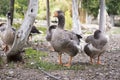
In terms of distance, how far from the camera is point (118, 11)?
32625 mm

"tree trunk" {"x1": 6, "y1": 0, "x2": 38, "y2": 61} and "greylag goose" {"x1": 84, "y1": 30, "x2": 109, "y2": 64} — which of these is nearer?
"tree trunk" {"x1": 6, "y1": 0, "x2": 38, "y2": 61}

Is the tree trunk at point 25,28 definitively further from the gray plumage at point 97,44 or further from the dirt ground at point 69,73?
the gray plumage at point 97,44

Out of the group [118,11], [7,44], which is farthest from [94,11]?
[7,44]

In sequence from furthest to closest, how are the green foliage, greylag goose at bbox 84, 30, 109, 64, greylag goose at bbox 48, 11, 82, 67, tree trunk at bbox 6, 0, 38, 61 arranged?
the green foliage → greylag goose at bbox 84, 30, 109, 64 → greylag goose at bbox 48, 11, 82, 67 → tree trunk at bbox 6, 0, 38, 61

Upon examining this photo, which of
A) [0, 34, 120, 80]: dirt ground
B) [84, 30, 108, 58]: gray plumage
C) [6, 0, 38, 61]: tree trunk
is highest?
[6, 0, 38, 61]: tree trunk

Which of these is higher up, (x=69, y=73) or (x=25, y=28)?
(x=25, y=28)

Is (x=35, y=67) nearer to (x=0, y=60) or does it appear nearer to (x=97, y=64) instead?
(x=0, y=60)

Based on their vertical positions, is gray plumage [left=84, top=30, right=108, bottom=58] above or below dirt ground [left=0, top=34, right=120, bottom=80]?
above

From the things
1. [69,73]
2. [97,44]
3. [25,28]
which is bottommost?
[69,73]

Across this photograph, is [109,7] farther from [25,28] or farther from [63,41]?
[25,28]

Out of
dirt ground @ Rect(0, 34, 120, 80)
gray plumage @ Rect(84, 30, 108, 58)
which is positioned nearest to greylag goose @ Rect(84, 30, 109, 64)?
gray plumage @ Rect(84, 30, 108, 58)

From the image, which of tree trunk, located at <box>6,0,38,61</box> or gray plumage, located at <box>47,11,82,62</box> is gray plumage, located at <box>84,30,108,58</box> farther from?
tree trunk, located at <box>6,0,38,61</box>

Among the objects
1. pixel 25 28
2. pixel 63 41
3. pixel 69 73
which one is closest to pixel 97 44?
pixel 63 41

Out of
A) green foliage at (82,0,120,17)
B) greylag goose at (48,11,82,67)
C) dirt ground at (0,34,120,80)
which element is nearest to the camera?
dirt ground at (0,34,120,80)
